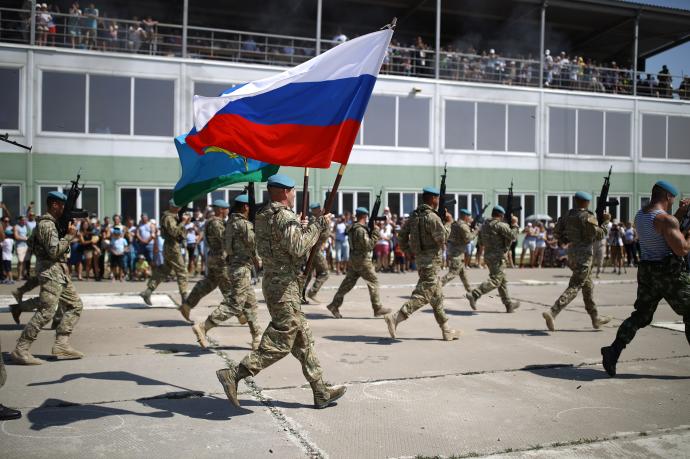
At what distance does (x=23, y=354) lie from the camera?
6.45 m

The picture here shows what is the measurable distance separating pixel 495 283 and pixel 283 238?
6283 millimetres

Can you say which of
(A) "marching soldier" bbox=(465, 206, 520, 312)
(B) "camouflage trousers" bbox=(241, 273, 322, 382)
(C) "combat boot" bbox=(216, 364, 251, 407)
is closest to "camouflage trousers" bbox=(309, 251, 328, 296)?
(A) "marching soldier" bbox=(465, 206, 520, 312)

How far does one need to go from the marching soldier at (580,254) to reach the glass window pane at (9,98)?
55.8 ft

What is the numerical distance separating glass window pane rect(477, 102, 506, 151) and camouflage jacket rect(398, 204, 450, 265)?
16.8m

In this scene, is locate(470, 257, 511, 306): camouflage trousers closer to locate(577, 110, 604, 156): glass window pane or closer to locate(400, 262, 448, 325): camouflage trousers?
locate(400, 262, 448, 325): camouflage trousers

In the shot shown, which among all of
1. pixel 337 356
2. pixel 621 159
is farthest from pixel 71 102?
pixel 621 159

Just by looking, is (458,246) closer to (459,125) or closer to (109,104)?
(459,125)

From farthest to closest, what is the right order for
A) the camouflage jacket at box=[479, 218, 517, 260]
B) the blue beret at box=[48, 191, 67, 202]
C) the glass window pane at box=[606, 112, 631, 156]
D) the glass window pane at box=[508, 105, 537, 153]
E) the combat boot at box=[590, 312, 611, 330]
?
the glass window pane at box=[606, 112, 631, 156]
the glass window pane at box=[508, 105, 537, 153]
the camouflage jacket at box=[479, 218, 517, 260]
the combat boot at box=[590, 312, 611, 330]
the blue beret at box=[48, 191, 67, 202]

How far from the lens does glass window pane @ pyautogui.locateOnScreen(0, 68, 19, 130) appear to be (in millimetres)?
18688

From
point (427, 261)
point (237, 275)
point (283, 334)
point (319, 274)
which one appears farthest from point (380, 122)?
point (283, 334)

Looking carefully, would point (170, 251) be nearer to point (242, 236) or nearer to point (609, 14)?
point (242, 236)

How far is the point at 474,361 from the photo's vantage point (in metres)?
6.86

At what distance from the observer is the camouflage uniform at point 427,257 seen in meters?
7.87

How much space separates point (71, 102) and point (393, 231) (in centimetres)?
1094
